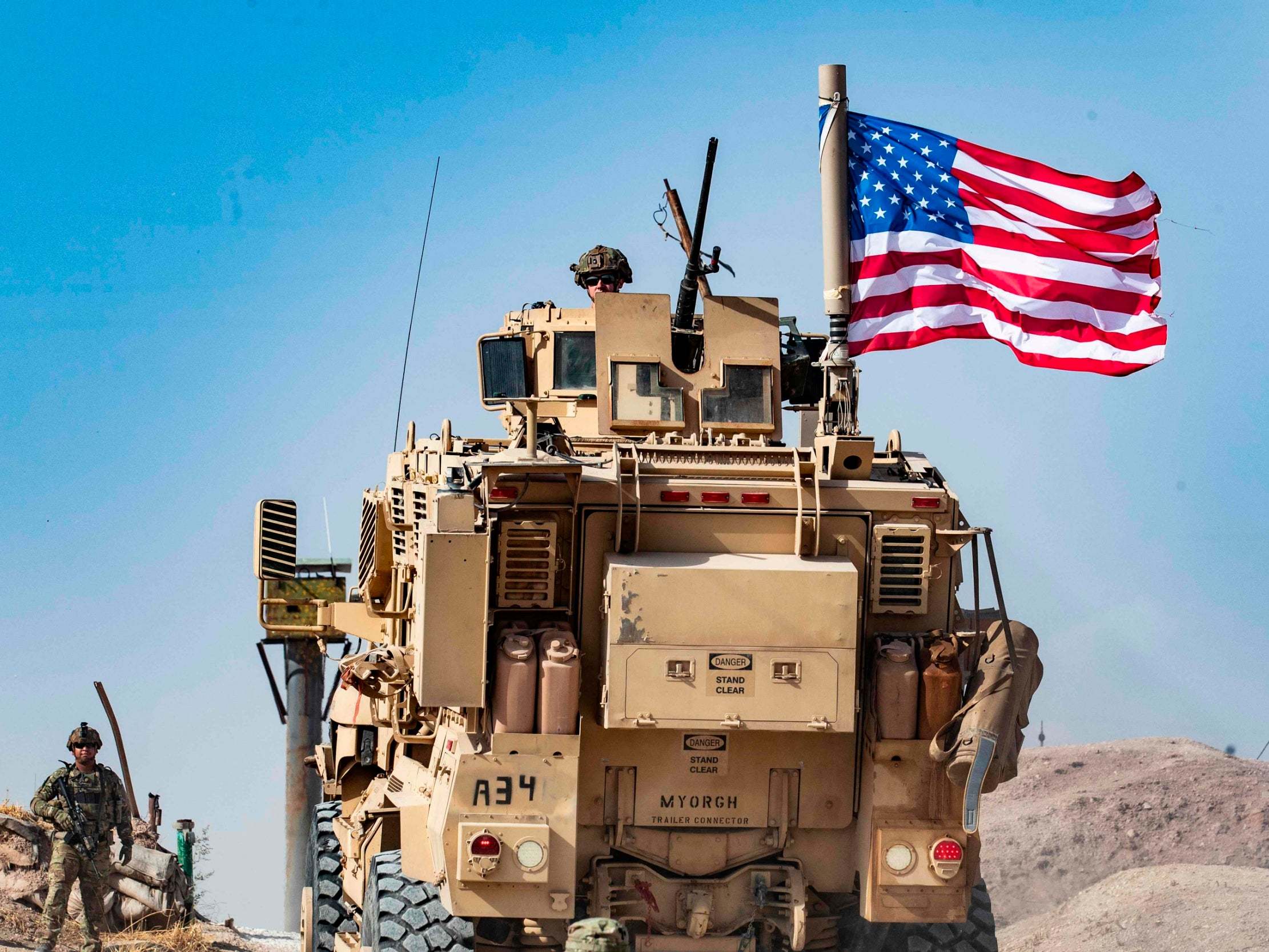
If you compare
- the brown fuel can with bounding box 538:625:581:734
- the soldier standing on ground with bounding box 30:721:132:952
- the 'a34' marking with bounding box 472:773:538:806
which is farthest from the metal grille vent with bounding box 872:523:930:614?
the soldier standing on ground with bounding box 30:721:132:952

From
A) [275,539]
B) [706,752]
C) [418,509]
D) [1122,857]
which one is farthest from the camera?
[1122,857]

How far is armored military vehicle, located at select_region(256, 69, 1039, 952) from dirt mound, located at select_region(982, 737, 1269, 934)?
7.71 m

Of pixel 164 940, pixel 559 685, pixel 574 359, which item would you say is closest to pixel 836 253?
pixel 574 359

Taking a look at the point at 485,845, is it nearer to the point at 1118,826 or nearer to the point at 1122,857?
the point at 1122,857

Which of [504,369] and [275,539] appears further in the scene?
[275,539]

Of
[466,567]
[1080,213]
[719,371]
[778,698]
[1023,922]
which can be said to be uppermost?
[1080,213]

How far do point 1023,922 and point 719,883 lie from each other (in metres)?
6.76

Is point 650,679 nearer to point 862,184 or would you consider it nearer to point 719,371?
point 719,371

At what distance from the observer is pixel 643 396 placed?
449 inches

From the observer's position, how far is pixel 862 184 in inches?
454

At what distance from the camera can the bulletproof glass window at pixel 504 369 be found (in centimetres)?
1269

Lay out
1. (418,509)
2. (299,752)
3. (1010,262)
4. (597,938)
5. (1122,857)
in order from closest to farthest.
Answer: (597,938) < (418,509) < (1010,262) < (1122,857) < (299,752)

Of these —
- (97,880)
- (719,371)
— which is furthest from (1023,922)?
(97,880)

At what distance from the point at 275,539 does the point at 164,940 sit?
3.11m
